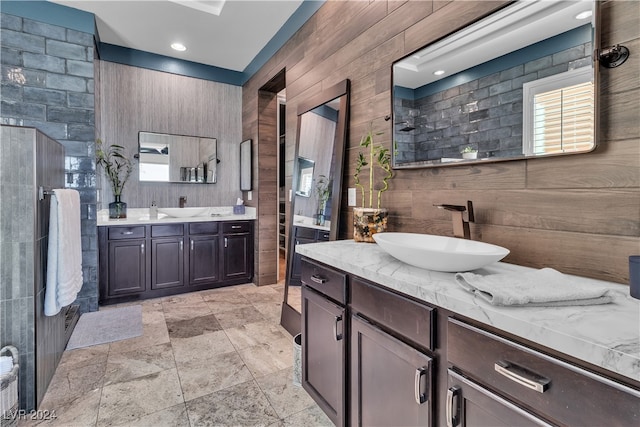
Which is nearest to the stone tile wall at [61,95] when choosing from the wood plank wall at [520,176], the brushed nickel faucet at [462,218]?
the wood plank wall at [520,176]

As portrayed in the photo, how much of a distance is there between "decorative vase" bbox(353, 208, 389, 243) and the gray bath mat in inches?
85.5

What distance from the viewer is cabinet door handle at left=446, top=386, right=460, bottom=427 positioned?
2.88ft

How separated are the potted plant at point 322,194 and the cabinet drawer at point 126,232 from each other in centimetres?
215

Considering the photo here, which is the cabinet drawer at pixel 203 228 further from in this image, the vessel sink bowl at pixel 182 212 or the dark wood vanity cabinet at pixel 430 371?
the dark wood vanity cabinet at pixel 430 371

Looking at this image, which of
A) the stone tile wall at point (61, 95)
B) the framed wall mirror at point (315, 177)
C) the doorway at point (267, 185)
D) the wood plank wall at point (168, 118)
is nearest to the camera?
the framed wall mirror at point (315, 177)

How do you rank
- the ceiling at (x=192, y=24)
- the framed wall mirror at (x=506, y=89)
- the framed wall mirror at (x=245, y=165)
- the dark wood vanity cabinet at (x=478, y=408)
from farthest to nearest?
1. the framed wall mirror at (x=245, y=165)
2. the ceiling at (x=192, y=24)
3. the framed wall mirror at (x=506, y=89)
4. the dark wood vanity cabinet at (x=478, y=408)

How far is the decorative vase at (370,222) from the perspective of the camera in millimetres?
1808

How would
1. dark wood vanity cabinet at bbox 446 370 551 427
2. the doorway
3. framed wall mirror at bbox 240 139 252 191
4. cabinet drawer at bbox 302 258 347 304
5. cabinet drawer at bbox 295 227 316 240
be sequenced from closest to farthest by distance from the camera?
A: dark wood vanity cabinet at bbox 446 370 551 427, cabinet drawer at bbox 302 258 347 304, cabinet drawer at bbox 295 227 316 240, the doorway, framed wall mirror at bbox 240 139 252 191

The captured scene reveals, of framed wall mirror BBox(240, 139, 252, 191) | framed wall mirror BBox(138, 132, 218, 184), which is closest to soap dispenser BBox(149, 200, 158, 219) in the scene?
framed wall mirror BBox(138, 132, 218, 184)

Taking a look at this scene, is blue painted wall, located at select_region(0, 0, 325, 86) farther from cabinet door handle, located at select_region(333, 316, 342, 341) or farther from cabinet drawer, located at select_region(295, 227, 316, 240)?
cabinet door handle, located at select_region(333, 316, 342, 341)

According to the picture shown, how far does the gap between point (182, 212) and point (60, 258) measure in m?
2.34

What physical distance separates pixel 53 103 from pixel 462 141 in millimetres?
3570

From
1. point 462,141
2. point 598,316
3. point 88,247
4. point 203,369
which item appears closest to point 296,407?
point 203,369

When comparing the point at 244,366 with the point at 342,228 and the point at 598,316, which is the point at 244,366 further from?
the point at 598,316
